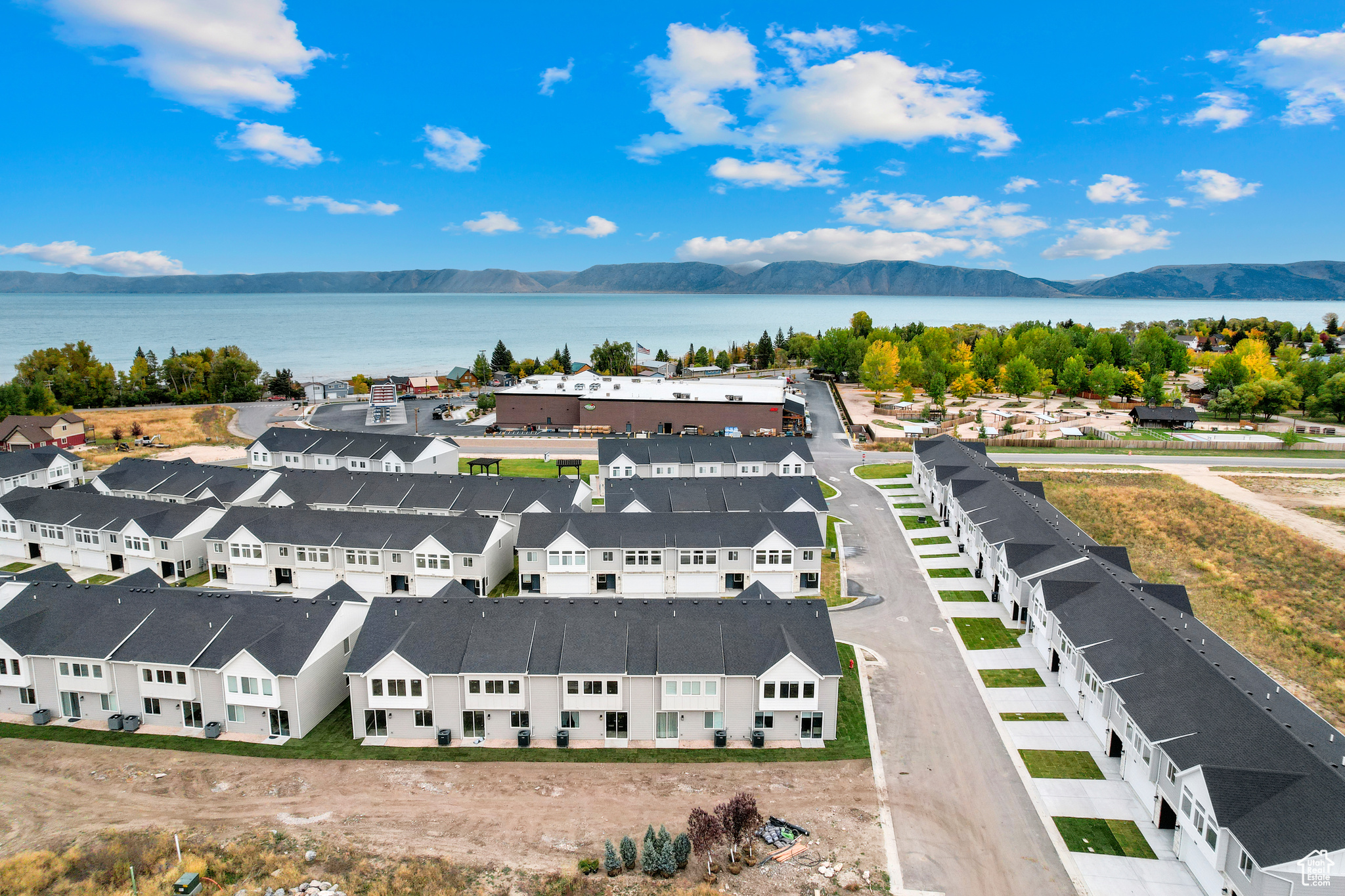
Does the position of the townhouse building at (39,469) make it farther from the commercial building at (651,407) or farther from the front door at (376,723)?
the front door at (376,723)

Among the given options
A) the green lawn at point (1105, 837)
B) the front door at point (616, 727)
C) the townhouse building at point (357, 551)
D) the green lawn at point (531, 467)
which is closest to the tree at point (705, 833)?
the front door at point (616, 727)

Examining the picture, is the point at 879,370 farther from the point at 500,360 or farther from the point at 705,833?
the point at 705,833

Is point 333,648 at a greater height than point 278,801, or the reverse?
point 333,648

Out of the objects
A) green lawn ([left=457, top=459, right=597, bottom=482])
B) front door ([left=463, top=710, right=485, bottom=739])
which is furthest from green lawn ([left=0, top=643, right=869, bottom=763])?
green lawn ([left=457, top=459, right=597, bottom=482])

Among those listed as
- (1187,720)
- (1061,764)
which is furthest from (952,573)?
(1187,720)

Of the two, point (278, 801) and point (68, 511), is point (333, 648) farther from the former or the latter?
point (68, 511)

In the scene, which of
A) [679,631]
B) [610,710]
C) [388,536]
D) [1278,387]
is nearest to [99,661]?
[388,536]

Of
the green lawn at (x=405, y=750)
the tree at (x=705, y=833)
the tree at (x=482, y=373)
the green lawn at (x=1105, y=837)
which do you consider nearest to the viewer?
the tree at (x=705, y=833)
